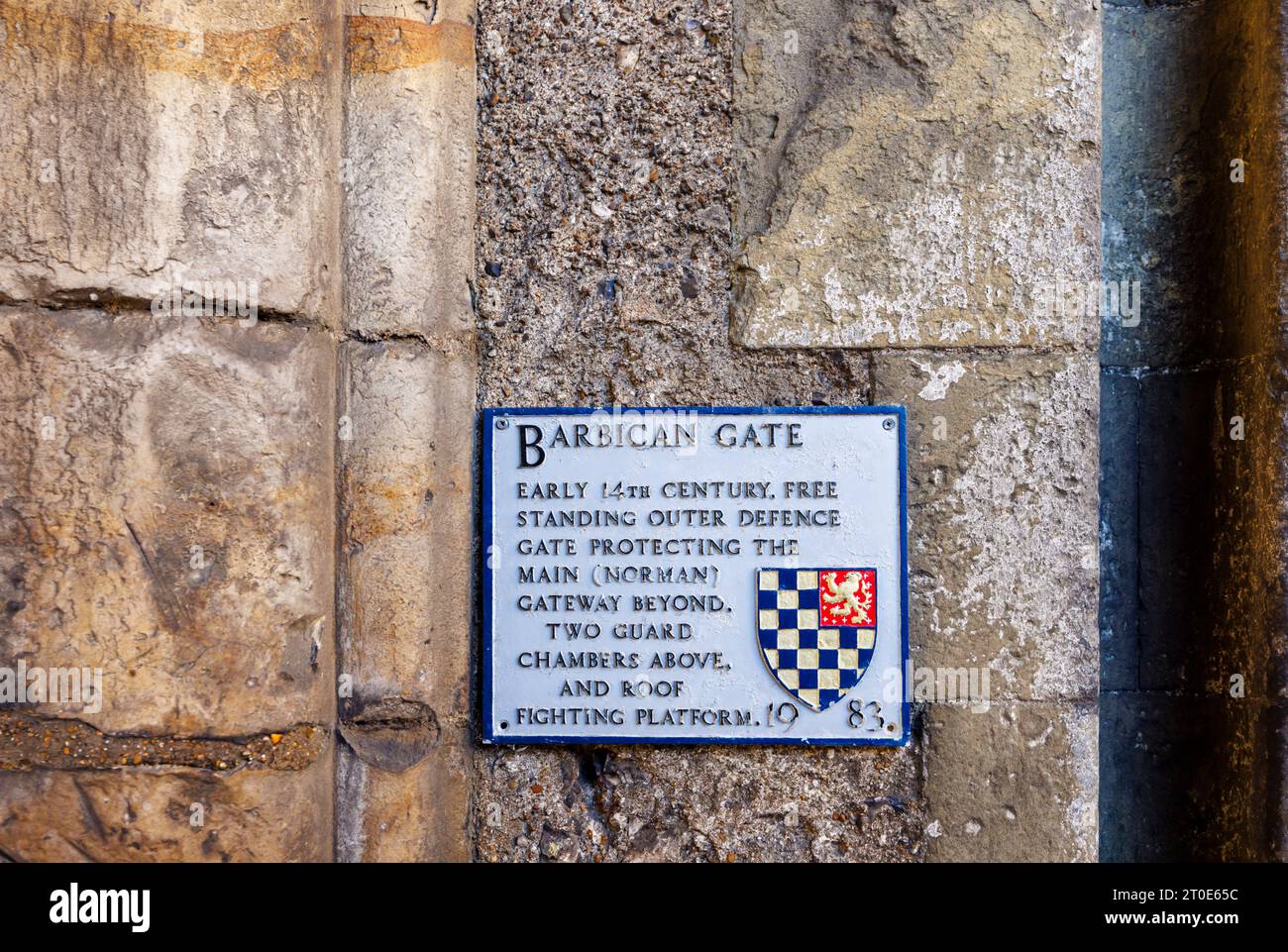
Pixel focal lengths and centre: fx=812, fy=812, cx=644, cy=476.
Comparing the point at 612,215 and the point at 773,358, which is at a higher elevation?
the point at 612,215

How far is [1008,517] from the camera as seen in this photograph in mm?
1653

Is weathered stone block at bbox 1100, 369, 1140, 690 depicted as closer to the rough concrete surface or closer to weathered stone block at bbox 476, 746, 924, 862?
the rough concrete surface

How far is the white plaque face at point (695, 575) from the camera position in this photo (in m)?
1.65

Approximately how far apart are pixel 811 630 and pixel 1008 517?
0.46 meters

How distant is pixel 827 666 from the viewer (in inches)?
65.1

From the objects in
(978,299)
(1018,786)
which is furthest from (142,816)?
(978,299)

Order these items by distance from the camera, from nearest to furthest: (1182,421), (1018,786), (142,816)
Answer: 1. (142,816)
2. (1018,786)
3. (1182,421)

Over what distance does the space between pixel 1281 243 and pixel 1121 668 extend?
3.00ft

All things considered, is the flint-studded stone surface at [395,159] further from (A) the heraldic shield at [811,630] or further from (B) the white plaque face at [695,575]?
(A) the heraldic shield at [811,630]

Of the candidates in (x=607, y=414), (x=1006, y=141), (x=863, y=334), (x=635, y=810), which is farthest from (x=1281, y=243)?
(x=635, y=810)

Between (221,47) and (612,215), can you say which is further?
(612,215)

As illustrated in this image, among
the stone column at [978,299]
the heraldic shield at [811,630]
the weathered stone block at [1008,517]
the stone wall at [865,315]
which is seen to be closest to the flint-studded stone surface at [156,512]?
the stone wall at [865,315]

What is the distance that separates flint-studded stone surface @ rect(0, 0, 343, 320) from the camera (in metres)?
1.41

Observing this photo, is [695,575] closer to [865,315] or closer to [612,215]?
[865,315]
